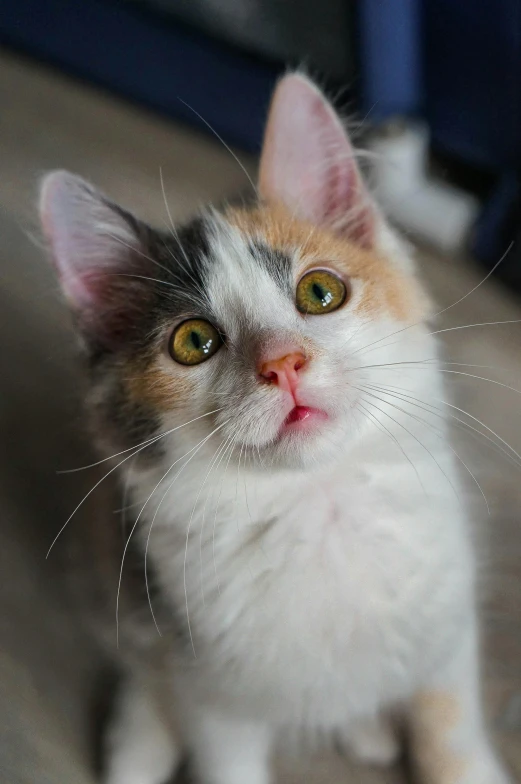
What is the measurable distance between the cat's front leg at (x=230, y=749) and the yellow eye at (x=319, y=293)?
52 cm

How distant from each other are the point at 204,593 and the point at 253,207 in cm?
45

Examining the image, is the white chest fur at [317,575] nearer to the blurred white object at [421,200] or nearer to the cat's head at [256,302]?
the cat's head at [256,302]

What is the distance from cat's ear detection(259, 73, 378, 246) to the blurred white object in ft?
1.48

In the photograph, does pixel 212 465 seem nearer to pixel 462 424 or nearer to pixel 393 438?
pixel 393 438

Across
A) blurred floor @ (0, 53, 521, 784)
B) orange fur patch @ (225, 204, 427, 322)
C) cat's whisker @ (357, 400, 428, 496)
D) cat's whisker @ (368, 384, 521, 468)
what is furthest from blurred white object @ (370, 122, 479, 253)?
cat's whisker @ (357, 400, 428, 496)

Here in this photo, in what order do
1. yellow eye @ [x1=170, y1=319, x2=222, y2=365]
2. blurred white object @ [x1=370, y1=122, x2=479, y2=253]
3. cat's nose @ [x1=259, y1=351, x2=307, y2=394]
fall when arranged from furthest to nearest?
blurred white object @ [x1=370, y1=122, x2=479, y2=253] → yellow eye @ [x1=170, y1=319, x2=222, y2=365] → cat's nose @ [x1=259, y1=351, x2=307, y2=394]

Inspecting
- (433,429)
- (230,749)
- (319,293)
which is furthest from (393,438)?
(230,749)

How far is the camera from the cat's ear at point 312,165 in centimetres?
75

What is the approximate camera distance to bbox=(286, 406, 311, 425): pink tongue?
64 centimetres

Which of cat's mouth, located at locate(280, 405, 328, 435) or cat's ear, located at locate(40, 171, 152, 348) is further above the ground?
cat's ear, located at locate(40, 171, 152, 348)

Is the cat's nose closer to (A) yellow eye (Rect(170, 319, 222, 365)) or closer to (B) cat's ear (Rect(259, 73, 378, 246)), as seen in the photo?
(A) yellow eye (Rect(170, 319, 222, 365))

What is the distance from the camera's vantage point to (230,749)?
2.92 feet

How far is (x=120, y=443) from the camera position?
0.79 meters

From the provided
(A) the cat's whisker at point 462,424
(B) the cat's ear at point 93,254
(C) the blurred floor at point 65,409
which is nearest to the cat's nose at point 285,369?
(A) the cat's whisker at point 462,424
